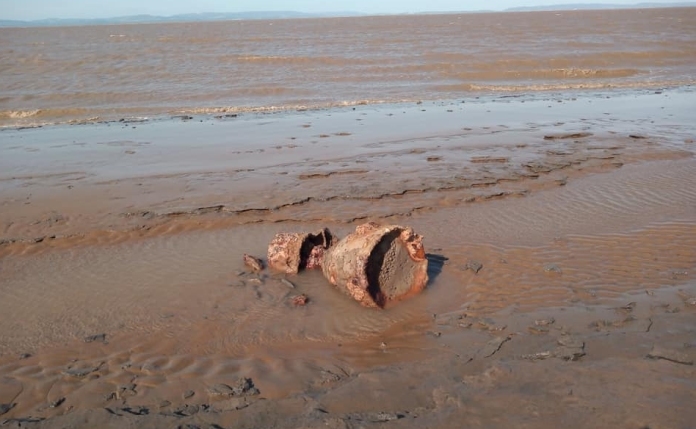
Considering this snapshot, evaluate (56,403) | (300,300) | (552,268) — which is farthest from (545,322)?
(56,403)

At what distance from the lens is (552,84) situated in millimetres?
19906

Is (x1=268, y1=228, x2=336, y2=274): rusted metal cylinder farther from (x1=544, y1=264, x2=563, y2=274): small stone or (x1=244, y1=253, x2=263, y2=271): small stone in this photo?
(x1=544, y1=264, x2=563, y2=274): small stone

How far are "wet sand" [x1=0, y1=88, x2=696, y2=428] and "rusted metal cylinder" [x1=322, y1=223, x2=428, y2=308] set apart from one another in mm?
168

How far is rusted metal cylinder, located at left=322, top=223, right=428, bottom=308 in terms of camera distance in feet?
15.3

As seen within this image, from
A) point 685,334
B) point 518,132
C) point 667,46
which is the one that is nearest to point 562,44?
point 667,46

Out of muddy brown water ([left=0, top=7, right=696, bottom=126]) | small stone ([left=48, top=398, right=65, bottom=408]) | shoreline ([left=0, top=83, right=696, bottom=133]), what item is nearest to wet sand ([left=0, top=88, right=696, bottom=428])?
small stone ([left=48, top=398, right=65, bottom=408])

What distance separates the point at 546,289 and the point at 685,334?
1.18 metres

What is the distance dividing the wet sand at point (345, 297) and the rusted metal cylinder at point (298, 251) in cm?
14

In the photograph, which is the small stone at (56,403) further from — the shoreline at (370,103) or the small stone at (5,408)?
the shoreline at (370,103)

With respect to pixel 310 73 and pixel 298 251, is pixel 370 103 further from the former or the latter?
pixel 298 251

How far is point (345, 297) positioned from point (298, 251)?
2.38 feet

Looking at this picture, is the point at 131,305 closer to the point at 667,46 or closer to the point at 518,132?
the point at 518,132

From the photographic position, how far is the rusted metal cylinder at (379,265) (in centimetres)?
465

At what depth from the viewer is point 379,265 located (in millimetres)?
4812
